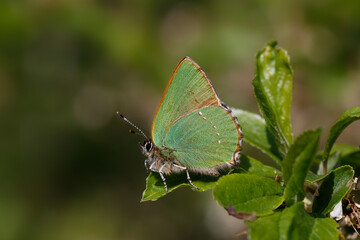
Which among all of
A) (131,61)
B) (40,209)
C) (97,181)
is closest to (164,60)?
(131,61)

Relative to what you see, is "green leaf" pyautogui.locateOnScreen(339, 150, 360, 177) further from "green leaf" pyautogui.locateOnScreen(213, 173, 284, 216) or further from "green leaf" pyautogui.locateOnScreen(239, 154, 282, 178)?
"green leaf" pyautogui.locateOnScreen(213, 173, 284, 216)

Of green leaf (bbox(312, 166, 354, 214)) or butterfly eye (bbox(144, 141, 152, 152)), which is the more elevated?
green leaf (bbox(312, 166, 354, 214))

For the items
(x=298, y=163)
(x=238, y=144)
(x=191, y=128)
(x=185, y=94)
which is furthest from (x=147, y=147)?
(x=298, y=163)

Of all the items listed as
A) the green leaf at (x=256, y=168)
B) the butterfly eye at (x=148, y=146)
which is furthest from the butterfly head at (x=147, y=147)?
the green leaf at (x=256, y=168)

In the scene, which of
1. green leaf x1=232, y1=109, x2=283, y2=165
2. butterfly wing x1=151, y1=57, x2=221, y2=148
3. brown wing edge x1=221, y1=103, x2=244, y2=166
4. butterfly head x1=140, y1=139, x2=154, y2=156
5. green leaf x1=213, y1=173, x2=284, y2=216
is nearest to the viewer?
green leaf x1=213, y1=173, x2=284, y2=216

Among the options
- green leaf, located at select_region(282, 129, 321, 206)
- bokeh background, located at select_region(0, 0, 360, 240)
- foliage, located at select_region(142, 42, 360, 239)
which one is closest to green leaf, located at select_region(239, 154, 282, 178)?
foliage, located at select_region(142, 42, 360, 239)
